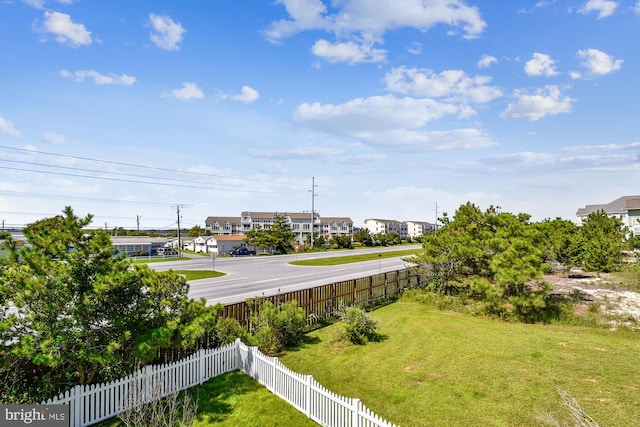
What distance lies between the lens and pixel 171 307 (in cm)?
954

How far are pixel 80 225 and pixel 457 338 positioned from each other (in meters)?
13.6

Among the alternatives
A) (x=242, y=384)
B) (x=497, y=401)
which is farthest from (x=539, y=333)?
(x=242, y=384)

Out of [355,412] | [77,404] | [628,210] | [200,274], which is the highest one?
[628,210]

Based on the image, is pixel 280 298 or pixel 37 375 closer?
pixel 37 375

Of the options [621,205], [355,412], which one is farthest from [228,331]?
[621,205]

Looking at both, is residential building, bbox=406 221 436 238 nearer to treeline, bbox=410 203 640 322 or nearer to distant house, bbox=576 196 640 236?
distant house, bbox=576 196 640 236

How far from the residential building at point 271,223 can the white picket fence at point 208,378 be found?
331ft

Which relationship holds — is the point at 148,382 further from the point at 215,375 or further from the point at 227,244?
the point at 227,244

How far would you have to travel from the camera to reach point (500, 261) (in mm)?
17688

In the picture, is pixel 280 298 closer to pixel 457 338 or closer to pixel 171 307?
pixel 171 307

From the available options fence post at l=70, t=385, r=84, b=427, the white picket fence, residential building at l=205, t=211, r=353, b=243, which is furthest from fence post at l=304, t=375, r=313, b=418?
residential building at l=205, t=211, r=353, b=243

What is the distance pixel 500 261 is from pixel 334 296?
853cm

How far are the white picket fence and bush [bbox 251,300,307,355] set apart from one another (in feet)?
6.05

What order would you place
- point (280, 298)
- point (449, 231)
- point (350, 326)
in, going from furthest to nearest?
point (449, 231)
point (280, 298)
point (350, 326)
